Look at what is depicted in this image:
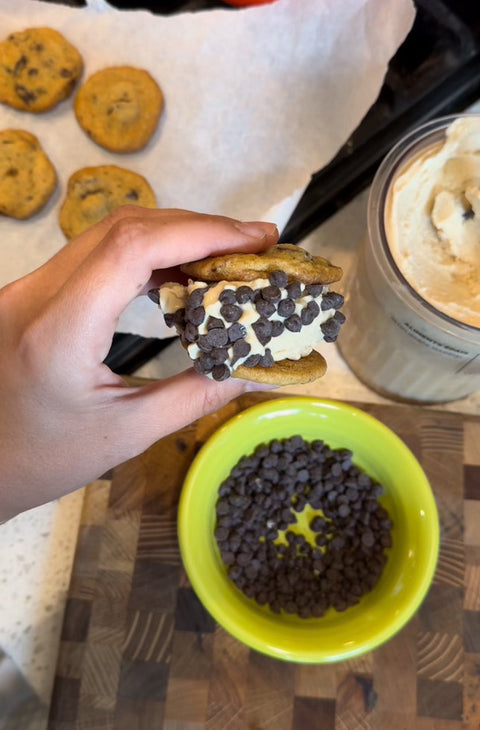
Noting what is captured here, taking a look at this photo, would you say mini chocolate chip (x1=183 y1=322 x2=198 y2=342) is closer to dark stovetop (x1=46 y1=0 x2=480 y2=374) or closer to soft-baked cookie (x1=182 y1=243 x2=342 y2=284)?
soft-baked cookie (x1=182 y1=243 x2=342 y2=284)

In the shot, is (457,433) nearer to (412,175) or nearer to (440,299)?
(440,299)

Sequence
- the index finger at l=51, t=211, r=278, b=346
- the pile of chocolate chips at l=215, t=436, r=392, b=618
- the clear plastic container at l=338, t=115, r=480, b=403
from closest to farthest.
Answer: the index finger at l=51, t=211, r=278, b=346, the clear plastic container at l=338, t=115, r=480, b=403, the pile of chocolate chips at l=215, t=436, r=392, b=618

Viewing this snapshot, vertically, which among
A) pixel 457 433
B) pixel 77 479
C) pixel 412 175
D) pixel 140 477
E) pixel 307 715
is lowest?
pixel 307 715

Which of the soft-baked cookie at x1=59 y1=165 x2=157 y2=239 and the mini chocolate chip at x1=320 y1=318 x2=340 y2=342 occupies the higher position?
the soft-baked cookie at x1=59 y1=165 x2=157 y2=239

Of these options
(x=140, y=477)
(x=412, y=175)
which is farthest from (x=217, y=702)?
(x=412, y=175)

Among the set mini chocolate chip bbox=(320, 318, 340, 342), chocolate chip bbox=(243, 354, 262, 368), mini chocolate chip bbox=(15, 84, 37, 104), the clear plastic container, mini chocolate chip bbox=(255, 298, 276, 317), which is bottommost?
the clear plastic container

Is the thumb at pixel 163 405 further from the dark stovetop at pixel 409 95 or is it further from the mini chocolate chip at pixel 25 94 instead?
the mini chocolate chip at pixel 25 94

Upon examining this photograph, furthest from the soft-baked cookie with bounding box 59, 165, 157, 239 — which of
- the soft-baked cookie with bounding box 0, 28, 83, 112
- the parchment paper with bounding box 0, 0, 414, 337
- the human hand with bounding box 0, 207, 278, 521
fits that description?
the human hand with bounding box 0, 207, 278, 521

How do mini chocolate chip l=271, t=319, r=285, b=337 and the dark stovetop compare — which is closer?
mini chocolate chip l=271, t=319, r=285, b=337
